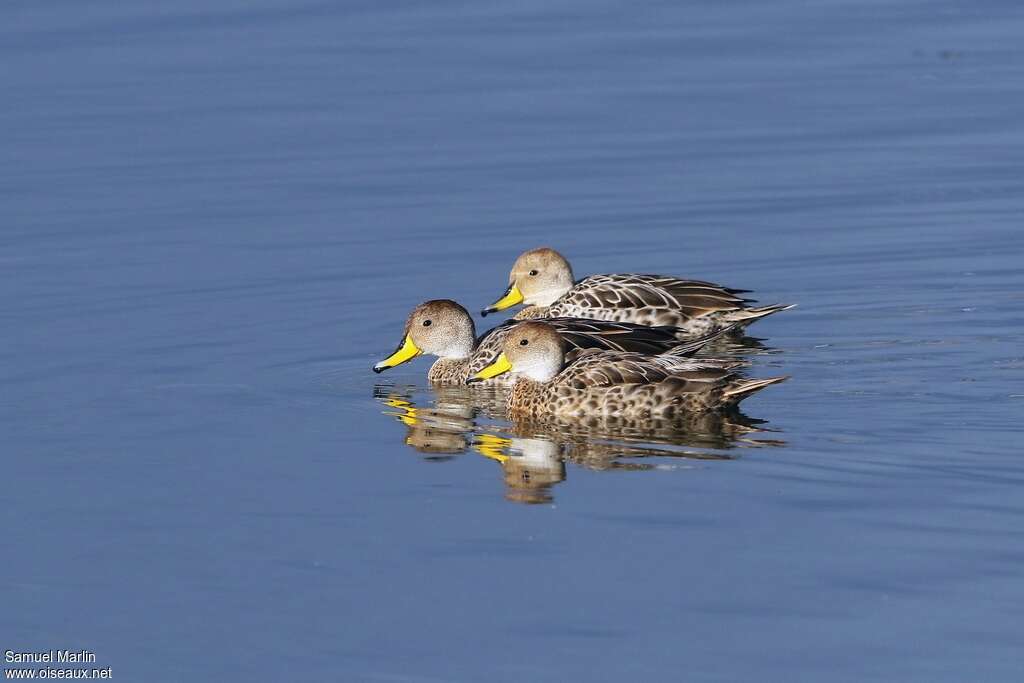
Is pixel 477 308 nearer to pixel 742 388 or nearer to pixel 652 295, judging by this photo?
pixel 652 295

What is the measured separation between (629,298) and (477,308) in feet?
4.45

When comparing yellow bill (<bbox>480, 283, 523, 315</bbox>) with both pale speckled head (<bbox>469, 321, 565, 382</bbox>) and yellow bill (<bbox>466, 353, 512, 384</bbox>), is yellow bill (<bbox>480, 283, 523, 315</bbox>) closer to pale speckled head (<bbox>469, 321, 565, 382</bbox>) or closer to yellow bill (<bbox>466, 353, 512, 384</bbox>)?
yellow bill (<bbox>466, 353, 512, 384</bbox>)

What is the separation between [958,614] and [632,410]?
13.7 ft

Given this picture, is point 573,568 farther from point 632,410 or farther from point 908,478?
point 632,410

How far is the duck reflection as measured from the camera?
1088cm

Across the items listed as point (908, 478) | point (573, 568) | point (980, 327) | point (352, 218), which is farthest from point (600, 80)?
point (573, 568)

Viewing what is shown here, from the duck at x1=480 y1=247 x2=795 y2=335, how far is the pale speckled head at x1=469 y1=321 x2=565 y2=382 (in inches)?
69.6

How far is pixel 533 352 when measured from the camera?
1278 centimetres

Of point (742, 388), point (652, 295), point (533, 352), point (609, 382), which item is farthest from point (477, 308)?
point (742, 388)

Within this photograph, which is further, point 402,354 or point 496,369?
point 402,354

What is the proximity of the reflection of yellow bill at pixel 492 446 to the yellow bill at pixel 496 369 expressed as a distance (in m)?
0.84

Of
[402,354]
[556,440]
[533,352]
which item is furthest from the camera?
[402,354]

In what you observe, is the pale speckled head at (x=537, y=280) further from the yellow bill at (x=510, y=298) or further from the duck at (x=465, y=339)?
the duck at (x=465, y=339)

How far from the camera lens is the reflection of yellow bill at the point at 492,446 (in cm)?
1137
